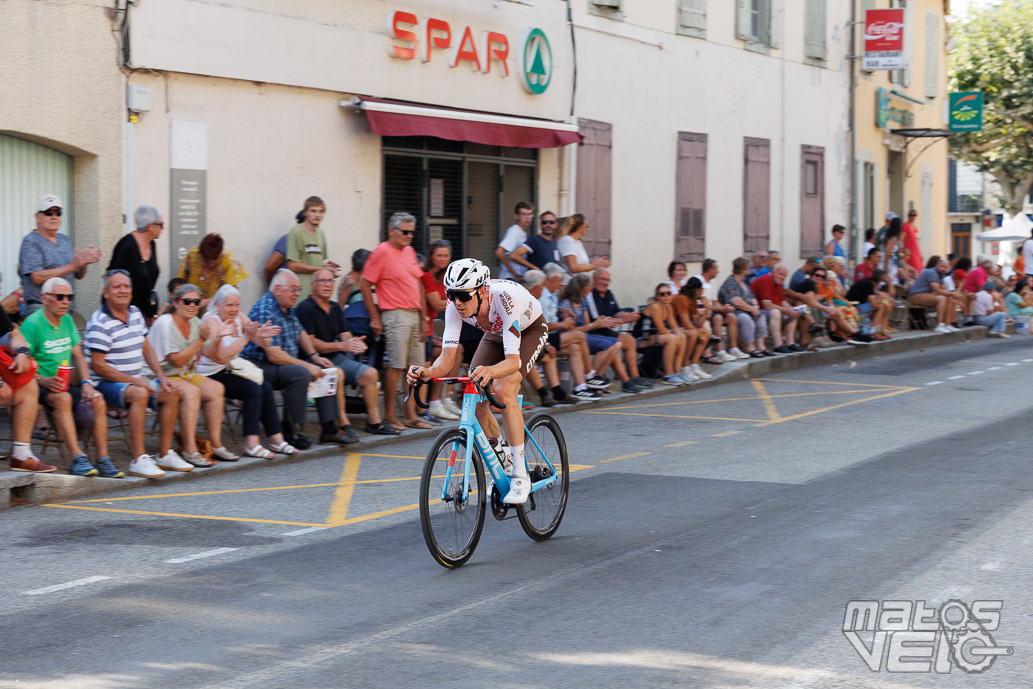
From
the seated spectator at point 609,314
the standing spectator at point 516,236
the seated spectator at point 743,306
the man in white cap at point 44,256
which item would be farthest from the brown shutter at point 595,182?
the man in white cap at point 44,256

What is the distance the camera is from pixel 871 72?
29.1 meters

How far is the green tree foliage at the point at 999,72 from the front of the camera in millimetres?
45250

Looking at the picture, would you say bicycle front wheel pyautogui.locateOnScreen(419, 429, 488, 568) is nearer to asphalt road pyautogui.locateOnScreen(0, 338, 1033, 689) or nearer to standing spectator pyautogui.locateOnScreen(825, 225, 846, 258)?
asphalt road pyautogui.locateOnScreen(0, 338, 1033, 689)

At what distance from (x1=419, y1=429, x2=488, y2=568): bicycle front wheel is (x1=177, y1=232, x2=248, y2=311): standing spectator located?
20.1 ft

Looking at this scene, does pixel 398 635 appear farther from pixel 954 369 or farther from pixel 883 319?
pixel 883 319

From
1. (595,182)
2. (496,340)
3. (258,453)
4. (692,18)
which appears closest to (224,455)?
(258,453)

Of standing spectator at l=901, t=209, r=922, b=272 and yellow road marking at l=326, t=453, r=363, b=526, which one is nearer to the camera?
yellow road marking at l=326, t=453, r=363, b=526

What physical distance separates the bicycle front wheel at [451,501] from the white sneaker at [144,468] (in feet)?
11.5

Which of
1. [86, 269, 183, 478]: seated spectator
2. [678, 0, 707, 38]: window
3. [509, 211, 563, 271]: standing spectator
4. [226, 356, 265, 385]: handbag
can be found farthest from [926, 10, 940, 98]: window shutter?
[86, 269, 183, 478]: seated spectator

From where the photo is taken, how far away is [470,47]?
56.9 ft

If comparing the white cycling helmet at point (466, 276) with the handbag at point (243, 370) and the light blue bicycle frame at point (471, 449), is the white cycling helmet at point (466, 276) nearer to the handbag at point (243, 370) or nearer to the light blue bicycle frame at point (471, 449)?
the light blue bicycle frame at point (471, 449)

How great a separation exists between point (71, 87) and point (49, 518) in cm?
530

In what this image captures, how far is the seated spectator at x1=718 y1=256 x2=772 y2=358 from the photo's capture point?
1903 centimetres

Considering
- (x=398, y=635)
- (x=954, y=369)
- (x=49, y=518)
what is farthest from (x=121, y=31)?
(x=954, y=369)
